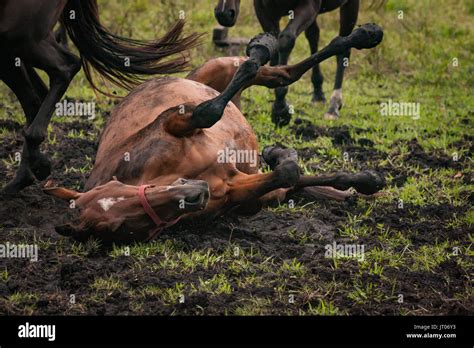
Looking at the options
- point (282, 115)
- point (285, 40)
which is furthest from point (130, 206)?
point (282, 115)

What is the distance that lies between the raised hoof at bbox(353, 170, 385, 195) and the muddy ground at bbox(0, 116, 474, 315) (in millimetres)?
194

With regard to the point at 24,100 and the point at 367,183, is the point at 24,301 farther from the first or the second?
the point at 367,183

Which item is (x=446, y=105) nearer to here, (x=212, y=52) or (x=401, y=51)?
(x=401, y=51)

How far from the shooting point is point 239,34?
500 inches

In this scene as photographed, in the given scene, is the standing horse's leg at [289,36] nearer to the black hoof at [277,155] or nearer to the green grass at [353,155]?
the green grass at [353,155]

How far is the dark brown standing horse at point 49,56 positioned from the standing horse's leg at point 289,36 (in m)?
1.65

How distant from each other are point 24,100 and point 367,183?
104 inches

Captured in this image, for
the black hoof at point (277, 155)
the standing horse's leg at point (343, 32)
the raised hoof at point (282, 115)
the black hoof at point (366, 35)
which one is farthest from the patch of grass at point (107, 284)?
the standing horse's leg at point (343, 32)

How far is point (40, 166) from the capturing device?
670cm

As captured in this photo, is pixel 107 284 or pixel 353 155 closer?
pixel 107 284

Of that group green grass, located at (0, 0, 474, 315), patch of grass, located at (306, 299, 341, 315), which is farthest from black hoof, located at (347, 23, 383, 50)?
patch of grass, located at (306, 299, 341, 315)

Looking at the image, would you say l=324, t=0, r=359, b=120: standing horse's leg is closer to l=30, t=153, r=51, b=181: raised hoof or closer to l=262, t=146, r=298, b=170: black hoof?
l=262, t=146, r=298, b=170: black hoof

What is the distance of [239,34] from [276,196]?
6893 mm
